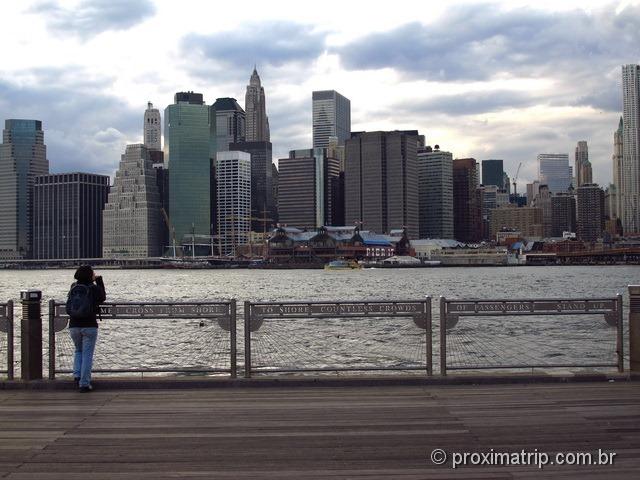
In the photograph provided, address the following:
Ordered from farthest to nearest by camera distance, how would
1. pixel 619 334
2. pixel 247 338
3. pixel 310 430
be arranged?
pixel 619 334, pixel 247 338, pixel 310 430

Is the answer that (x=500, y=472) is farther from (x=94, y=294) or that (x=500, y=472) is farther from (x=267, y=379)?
(x=94, y=294)

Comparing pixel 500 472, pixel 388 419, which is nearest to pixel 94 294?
pixel 388 419

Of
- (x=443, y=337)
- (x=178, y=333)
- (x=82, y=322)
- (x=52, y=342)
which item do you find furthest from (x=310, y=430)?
(x=52, y=342)

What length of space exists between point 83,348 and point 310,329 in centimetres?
368

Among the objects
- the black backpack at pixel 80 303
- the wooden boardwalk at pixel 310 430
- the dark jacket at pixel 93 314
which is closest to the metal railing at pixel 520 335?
the wooden boardwalk at pixel 310 430

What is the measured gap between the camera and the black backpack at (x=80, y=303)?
12.5 meters

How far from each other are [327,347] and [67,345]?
4542mm

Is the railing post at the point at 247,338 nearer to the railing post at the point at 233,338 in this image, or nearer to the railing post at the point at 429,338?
the railing post at the point at 233,338

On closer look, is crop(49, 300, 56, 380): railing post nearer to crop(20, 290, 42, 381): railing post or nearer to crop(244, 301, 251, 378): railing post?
crop(20, 290, 42, 381): railing post

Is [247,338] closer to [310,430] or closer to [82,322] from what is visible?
[82,322]

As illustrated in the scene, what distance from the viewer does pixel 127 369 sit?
528 inches

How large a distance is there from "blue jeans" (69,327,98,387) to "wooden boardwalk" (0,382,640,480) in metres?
0.47

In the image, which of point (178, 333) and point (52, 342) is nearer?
point (52, 342)

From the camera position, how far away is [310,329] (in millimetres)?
13227
